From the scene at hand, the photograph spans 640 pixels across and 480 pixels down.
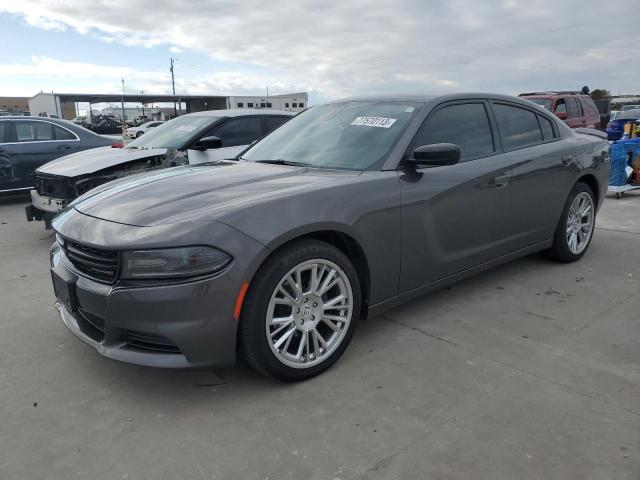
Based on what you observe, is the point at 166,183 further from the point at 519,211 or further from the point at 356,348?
the point at 519,211

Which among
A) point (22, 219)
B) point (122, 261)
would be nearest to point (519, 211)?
point (122, 261)

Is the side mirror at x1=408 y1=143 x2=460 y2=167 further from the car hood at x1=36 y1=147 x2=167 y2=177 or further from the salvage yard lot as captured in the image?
the car hood at x1=36 y1=147 x2=167 y2=177

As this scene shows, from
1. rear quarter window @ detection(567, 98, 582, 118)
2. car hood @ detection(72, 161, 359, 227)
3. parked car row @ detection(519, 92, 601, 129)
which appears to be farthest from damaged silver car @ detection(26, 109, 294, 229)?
rear quarter window @ detection(567, 98, 582, 118)

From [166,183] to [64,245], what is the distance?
67cm

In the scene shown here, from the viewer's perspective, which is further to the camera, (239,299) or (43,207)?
(43,207)

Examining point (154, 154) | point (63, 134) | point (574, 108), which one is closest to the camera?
point (154, 154)

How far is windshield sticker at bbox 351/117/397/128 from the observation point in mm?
3484

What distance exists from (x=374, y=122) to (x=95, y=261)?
201 cm

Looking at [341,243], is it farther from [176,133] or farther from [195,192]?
[176,133]

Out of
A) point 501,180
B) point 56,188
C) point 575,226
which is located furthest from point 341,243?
point 56,188

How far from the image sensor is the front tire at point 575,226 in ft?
15.3

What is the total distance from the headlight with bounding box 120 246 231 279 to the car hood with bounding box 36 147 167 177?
152 inches

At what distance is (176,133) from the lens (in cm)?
681

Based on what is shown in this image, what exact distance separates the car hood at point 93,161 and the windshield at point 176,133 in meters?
0.22
